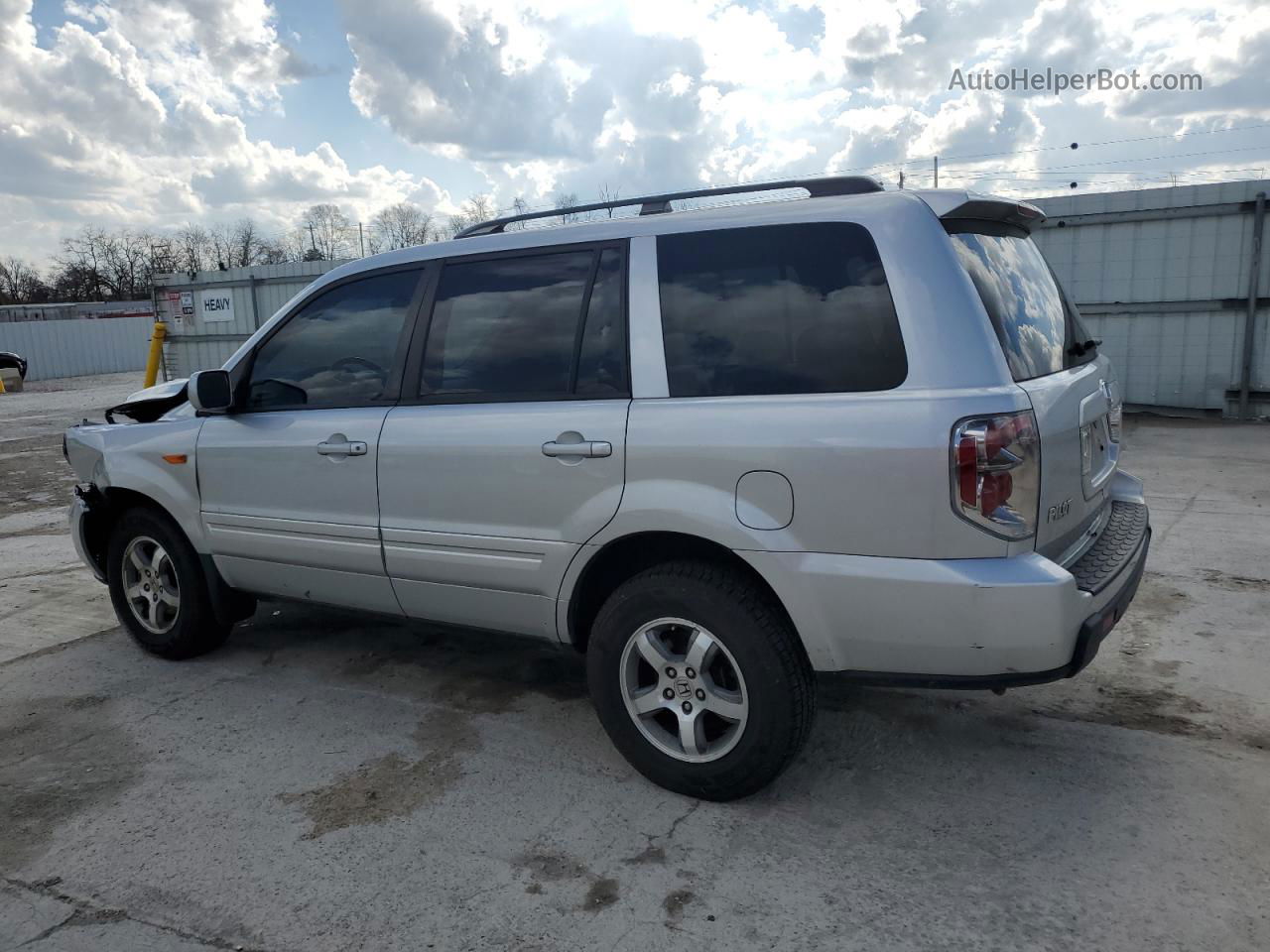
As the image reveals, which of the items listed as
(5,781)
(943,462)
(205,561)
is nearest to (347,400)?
(205,561)

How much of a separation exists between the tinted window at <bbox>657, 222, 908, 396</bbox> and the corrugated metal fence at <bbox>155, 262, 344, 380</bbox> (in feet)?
55.5

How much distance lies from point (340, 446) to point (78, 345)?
3573cm

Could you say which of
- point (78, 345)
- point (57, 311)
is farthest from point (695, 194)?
point (57, 311)

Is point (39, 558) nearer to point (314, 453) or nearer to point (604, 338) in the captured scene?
point (314, 453)

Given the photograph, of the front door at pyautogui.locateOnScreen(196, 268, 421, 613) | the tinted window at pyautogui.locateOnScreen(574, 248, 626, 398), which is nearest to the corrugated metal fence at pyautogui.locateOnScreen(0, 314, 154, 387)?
the front door at pyautogui.locateOnScreen(196, 268, 421, 613)

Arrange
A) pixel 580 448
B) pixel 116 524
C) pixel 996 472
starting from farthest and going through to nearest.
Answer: pixel 116 524 < pixel 580 448 < pixel 996 472

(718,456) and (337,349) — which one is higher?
(337,349)

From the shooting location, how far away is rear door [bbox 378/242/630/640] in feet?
10.5

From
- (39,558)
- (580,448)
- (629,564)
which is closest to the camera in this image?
(580,448)

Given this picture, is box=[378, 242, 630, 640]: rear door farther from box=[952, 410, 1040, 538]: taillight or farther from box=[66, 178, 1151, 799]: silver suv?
box=[952, 410, 1040, 538]: taillight

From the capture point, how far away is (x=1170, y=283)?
12.4 m

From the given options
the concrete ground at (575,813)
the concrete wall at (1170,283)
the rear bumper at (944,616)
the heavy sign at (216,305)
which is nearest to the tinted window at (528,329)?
the rear bumper at (944,616)

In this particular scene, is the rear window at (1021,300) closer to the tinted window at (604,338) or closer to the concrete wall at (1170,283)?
the tinted window at (604,338)

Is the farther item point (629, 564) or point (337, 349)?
point (337, 349)
